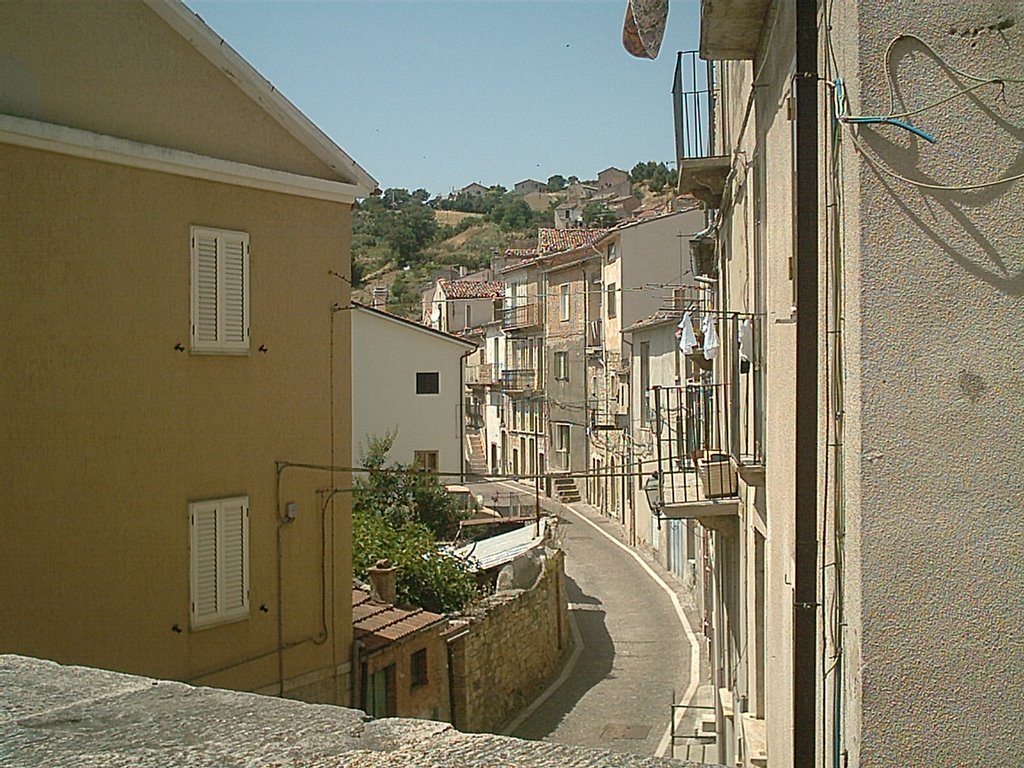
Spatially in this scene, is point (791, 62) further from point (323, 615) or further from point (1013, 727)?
point (323, 615)

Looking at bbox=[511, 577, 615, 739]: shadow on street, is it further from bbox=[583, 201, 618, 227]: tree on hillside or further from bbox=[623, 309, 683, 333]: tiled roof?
bbox=[583, 201, 618, 227]: tree on hillside

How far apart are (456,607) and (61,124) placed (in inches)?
419

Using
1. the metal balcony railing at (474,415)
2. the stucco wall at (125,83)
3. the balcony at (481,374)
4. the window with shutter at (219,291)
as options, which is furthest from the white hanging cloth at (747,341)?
the metal balcony railing at (474,415)

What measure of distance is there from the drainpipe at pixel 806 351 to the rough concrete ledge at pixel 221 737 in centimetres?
287

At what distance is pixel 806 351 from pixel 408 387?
2951 cm

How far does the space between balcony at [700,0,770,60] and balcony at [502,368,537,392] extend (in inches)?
1772

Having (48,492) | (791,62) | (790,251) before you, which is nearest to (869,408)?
(790,251)

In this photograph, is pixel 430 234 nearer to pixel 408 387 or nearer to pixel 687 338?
pixel 408 387

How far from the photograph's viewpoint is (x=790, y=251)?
6.07m

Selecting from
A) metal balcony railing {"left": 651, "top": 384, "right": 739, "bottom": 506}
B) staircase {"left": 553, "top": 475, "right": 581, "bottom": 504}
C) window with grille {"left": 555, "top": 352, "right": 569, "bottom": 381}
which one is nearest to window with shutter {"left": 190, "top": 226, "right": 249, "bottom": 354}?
metal balcony railing {"left": 651, "top": 384, "right": 739, "bottom": 506}

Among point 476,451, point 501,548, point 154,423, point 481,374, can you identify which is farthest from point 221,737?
point 476,451

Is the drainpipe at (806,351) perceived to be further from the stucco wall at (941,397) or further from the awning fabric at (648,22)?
the awning fabric at (648,22)

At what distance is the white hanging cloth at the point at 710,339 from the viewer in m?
11.9

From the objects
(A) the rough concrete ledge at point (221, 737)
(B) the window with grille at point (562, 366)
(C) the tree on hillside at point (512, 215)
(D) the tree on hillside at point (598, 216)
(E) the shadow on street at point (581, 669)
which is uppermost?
(C) the tree on hillside at point (512, 215)
